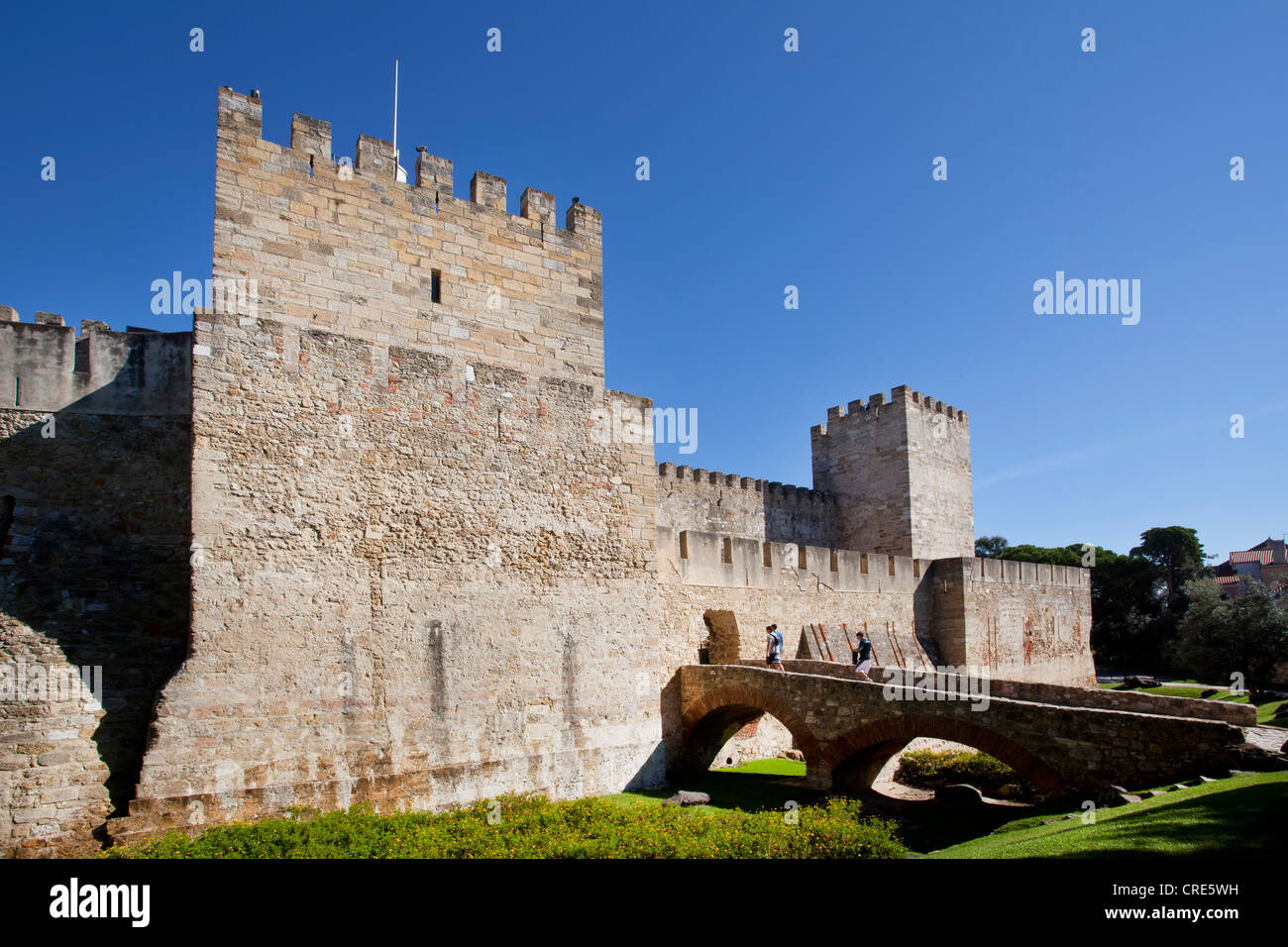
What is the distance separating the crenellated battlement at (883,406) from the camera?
28323 mm

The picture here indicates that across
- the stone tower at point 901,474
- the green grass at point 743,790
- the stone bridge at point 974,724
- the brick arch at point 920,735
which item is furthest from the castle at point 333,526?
the stone tower at point 901,474

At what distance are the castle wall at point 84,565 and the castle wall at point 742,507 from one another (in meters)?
14.8

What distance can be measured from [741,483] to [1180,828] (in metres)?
21.2

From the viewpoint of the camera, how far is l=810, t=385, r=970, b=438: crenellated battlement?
1115 inches

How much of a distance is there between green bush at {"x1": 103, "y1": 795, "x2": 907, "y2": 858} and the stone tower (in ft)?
62.7

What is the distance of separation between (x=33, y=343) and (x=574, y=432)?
7563 mm

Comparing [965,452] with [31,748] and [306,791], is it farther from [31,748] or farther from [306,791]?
[31,748]

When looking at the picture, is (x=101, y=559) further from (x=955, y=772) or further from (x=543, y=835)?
(x=955, y=772)

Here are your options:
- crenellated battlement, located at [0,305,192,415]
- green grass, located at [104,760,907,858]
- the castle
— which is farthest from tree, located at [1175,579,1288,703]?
crenellated battlement, located at [0,305,192,415]

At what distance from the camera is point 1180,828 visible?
676cm

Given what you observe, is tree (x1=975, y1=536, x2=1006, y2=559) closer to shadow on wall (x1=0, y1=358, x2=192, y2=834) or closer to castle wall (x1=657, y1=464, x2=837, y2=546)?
castle wall (x1=657, y1=464, x2=837, y2=546)
